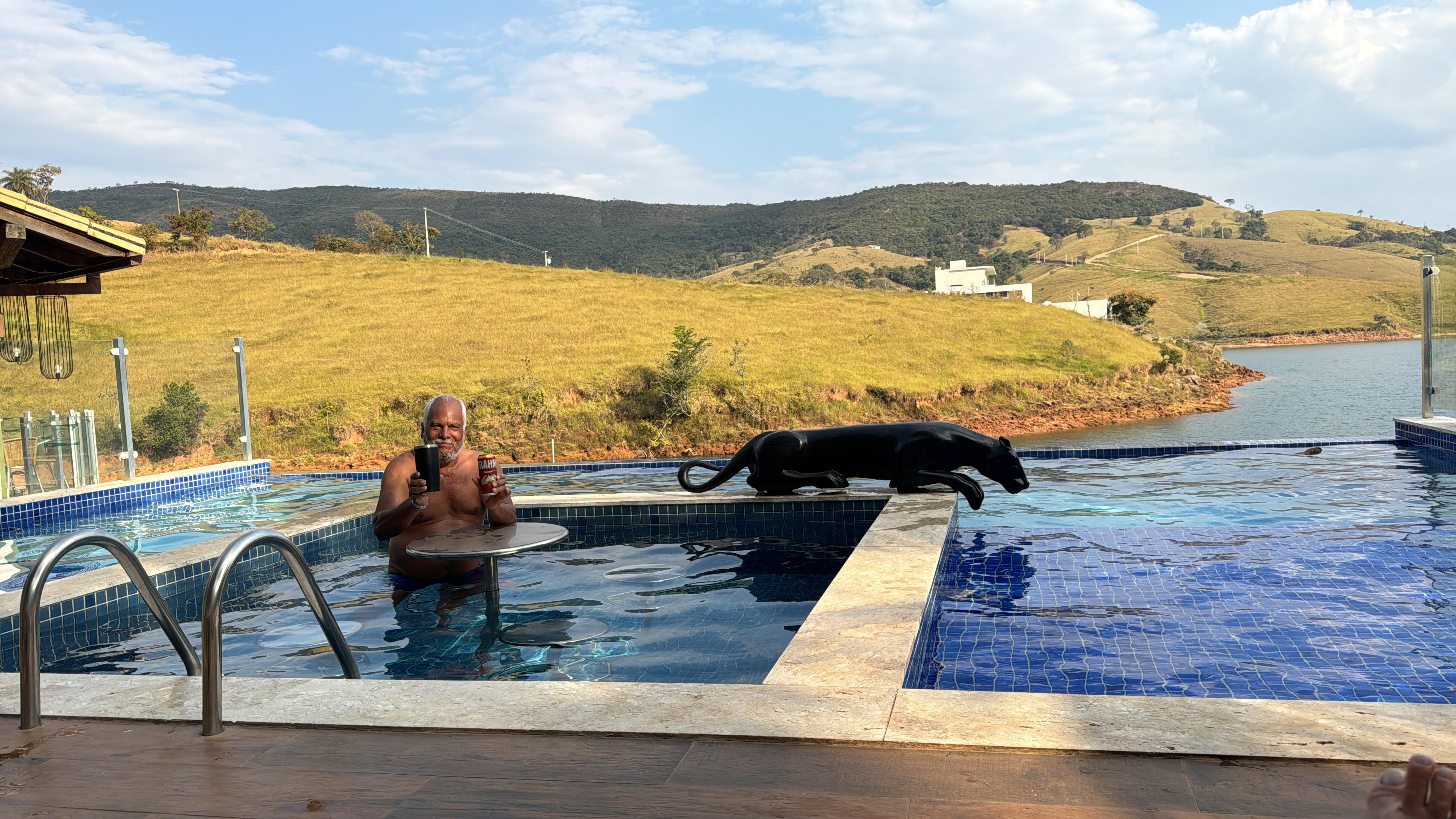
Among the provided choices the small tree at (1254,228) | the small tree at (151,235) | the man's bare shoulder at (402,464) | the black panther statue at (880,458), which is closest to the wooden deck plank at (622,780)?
the man's bare shoulder at (402,464)

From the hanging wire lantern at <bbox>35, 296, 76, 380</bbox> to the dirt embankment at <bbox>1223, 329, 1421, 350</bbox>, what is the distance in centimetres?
6273

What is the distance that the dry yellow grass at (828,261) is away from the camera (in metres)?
75.8

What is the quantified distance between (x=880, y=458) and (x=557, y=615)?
2.77 meters

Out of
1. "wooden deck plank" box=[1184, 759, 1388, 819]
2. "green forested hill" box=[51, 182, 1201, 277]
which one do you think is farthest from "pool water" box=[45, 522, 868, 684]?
"green forested hill" box=[51, 182, 1201, 277]

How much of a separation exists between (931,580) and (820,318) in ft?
96.0

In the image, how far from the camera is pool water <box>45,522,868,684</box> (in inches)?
173

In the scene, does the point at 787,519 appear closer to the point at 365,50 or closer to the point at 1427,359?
the point at 1427,359

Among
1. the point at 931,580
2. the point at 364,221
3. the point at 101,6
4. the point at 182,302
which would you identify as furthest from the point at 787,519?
the point at 364,221

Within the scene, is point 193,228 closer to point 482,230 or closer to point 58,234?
point 58,234

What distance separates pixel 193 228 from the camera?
40.7 meters

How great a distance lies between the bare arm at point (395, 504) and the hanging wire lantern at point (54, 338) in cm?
700

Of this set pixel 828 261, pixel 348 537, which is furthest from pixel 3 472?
pixel 828 261

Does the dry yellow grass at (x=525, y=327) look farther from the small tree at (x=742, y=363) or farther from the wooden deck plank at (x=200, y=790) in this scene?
the wooden deck plank at (x=200, y=790)

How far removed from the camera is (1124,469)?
9969mm
